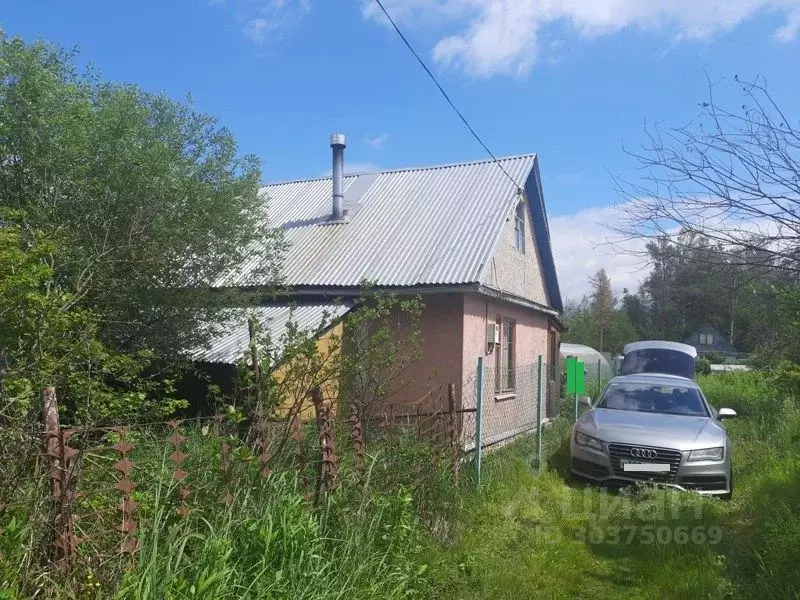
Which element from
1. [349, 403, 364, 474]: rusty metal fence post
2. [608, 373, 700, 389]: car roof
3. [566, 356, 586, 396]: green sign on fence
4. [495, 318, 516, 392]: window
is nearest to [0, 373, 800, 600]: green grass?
[349, 403, 364, 474]: rusty metal fence post

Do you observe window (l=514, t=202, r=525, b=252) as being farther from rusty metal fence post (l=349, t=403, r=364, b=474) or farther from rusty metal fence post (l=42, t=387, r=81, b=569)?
rusty metal fence post (l=42, t=387, r=81, b=569)

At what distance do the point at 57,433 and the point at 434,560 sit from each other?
107 inches

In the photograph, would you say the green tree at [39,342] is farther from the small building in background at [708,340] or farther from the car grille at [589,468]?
the small building in background at [708,340]

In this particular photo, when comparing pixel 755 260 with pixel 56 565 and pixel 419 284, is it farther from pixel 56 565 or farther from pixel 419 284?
pixel 419 284

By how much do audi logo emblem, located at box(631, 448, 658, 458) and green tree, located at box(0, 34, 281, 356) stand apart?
5230 millimetres

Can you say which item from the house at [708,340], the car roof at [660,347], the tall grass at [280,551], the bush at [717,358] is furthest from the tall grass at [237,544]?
the house at [708,340]

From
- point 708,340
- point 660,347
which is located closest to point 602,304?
point 708,340

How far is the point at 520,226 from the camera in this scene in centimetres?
1419

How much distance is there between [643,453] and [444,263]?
4.85 meters

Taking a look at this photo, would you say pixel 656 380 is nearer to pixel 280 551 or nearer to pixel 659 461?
pixel 659 461

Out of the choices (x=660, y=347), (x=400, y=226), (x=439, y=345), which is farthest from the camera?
(x=660, y=347)

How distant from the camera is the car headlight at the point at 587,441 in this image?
731 centimetres

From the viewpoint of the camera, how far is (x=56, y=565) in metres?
2.87

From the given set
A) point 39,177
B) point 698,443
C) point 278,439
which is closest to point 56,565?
point 278,439
